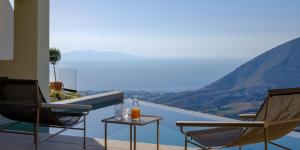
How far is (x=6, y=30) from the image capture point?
25.1 feet

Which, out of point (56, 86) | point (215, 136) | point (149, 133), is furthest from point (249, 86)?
point (215, 136)

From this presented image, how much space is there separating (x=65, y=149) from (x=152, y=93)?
9438mm

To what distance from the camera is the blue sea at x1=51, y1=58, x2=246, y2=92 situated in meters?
15.1

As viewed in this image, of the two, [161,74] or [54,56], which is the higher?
[54,56]

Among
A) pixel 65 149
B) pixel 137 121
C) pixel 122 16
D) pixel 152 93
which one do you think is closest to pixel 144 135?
pixel 65 149

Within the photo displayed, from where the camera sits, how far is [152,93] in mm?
13938

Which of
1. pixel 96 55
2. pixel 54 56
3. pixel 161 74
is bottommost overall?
pixel 161 74

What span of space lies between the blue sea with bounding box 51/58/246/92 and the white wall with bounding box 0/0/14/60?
6.14 metres

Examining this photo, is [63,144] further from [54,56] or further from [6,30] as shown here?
[54,56]

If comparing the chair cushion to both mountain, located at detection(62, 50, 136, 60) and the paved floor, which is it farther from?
mountain, located at detection(62, 50, 136, 60)

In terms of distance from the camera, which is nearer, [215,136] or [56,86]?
[215,136]

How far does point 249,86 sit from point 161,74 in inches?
140

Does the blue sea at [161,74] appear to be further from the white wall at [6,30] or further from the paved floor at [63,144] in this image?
the paved floor at [63,144]

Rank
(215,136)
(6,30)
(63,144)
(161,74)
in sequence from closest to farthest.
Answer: (215,136) → (63,144) → (6,30) → (161,74)
